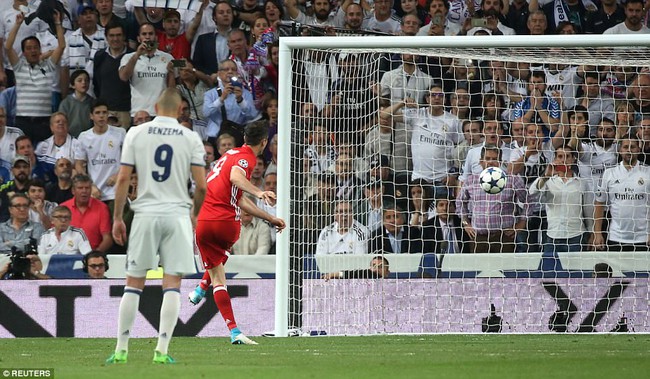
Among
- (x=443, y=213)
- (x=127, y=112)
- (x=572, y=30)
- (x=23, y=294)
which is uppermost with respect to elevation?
(x=572, y=30)

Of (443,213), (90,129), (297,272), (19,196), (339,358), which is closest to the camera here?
(339,358)

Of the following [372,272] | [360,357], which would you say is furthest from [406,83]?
[360,357]

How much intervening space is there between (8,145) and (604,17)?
29.9 ft

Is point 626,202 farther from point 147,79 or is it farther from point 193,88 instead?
point 147,79

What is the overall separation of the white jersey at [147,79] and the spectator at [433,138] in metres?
3.94

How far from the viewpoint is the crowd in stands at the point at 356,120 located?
14188 mm

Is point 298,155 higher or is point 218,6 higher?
point 218,6

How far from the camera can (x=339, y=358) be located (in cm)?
925

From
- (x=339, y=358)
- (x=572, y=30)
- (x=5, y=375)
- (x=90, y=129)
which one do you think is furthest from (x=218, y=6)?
(x=5, y=375)

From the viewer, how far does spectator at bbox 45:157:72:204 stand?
16109 millimetres

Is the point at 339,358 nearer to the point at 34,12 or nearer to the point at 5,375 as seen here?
the point at 5,375

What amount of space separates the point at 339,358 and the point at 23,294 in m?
5.43

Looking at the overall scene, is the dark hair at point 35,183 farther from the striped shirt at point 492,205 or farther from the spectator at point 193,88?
the striped shirt at point 492,205

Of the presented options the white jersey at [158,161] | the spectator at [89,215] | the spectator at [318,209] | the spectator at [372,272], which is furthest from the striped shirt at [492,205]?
the white jersey at [158,161]
